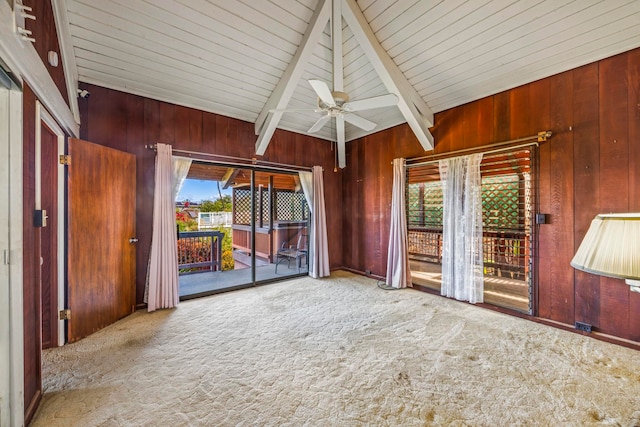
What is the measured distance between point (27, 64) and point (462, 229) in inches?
172

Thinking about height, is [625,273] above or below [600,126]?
below

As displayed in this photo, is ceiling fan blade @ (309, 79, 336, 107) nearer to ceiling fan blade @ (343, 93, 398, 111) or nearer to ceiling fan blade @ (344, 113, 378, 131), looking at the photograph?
ceiling fan blade @ (343, 93, 398, 111)

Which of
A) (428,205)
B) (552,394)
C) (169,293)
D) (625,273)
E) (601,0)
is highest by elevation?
(601,0)

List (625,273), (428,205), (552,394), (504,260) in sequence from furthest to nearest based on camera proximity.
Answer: (428,205)
(504,260)
(552,394)
(625,273)

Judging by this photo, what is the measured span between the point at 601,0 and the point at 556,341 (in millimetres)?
3088

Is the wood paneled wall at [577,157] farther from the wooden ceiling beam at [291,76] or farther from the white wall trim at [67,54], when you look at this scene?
the white wall trim at [67,54]

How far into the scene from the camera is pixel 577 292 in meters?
2.76

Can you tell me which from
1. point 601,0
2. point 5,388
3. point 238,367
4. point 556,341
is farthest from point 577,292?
point 5,388

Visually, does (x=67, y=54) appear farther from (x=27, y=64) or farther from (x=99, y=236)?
(x=99, y=236)

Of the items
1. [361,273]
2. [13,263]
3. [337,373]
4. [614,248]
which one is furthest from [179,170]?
[614,248]

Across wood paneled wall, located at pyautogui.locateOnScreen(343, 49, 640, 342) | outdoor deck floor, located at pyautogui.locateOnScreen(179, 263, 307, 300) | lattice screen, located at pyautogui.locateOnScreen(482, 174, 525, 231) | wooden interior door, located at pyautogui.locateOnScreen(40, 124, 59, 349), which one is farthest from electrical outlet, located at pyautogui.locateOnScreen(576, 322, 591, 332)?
wooden interior door, located at pyautogui.locateOnScreen(40, 124, 59, 349)

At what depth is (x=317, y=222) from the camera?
15.9 ft

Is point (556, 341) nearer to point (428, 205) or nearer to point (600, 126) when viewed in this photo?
point (600, 126)

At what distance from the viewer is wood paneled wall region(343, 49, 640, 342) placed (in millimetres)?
2477
